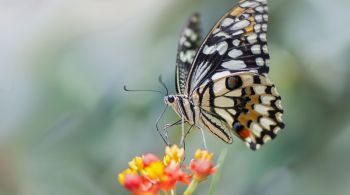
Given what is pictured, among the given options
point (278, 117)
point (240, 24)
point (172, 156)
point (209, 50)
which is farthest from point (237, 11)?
point (172, 156)

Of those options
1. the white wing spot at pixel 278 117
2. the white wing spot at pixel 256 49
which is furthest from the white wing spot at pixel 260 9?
the white wing spot at pixel 278 117

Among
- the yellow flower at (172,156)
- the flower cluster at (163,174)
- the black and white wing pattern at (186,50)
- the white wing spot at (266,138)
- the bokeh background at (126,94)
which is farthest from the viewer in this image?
the bokeh background at (126,94)

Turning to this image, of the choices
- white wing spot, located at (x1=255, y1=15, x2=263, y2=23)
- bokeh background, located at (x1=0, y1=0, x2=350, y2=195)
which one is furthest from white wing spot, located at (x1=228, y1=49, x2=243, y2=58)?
bokeh background, located at (x1=0, y1=0, x2=350, y2=195)

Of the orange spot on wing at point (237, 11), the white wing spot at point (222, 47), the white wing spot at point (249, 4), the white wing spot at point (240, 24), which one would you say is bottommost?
the white wing spot at point (222, 47)

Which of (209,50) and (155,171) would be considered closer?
(155,171)

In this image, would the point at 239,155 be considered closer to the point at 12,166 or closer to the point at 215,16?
the point at 215,16

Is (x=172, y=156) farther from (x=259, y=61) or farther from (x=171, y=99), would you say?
(x=259, y=61)

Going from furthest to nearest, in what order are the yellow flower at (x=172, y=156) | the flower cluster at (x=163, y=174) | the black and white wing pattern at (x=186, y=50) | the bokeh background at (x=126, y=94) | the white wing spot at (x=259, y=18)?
the bokeh background at (x=126, y=94), the black and white wing pattern at (x=186, y=50), the white wing spot at (x=259, y=18), the yellow flower at (x=172, y=156), the flower cluster at (x=163, y=174)

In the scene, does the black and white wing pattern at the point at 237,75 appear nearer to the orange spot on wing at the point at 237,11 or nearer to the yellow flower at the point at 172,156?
the orange spot on wing at the point at 237,11

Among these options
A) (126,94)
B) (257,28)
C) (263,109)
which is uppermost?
(257,28)

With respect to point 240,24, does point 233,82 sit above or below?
below

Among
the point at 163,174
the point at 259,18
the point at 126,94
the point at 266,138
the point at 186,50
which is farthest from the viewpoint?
the point at 126,94
